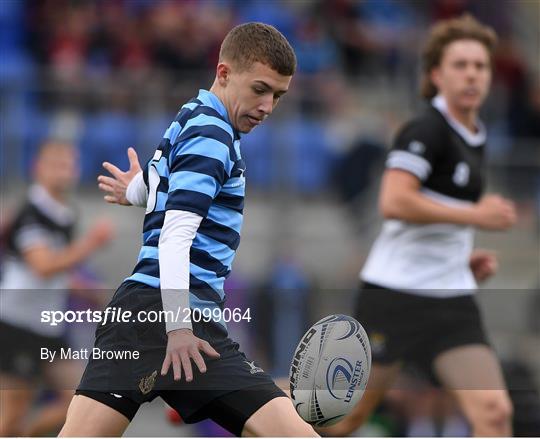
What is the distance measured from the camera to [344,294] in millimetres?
9984

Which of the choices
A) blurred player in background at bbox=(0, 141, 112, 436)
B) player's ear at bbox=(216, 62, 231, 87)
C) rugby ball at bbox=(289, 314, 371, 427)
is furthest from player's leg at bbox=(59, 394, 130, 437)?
blurred player in background at bbox=(0, 141, 112, 436)

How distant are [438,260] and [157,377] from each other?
2357mm

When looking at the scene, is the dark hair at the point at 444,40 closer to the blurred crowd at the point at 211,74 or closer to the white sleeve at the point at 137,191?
the white sleeve at the point at 137,191

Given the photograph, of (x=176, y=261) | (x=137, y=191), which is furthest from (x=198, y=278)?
(x=137, y=191)

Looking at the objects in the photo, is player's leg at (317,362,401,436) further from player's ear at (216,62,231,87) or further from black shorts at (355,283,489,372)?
player's ear at (216,62,231,87)

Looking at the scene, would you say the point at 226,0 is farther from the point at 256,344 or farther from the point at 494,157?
the point at 256,344

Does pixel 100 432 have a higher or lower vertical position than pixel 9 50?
lower

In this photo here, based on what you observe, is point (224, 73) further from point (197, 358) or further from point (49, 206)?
point (49, 206)

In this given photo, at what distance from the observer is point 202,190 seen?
4359 millimetres

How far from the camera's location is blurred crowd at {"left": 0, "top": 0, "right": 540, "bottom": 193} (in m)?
10.9

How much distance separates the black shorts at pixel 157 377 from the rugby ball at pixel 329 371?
15 cm

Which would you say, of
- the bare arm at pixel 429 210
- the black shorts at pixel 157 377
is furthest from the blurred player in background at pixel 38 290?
the black shorts at pixel 157 377

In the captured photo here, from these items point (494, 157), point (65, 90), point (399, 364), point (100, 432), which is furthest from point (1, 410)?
point (494, 157)

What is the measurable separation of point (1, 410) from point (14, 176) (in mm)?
3736
